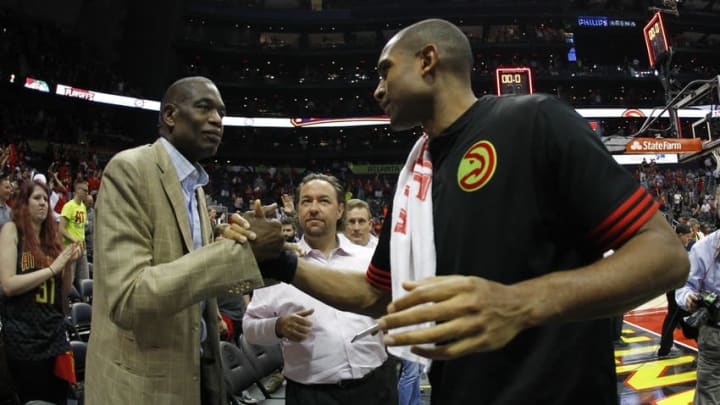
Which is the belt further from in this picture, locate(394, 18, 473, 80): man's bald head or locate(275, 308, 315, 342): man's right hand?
locate(394, 18, 473, 80): man's bald head

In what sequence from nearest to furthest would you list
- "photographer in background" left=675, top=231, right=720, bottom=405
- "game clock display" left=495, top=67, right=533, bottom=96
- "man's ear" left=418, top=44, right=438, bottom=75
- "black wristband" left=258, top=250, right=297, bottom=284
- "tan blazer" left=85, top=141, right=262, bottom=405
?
"man's ear" left=418, top=44, right=438, bottom=75, "tan blazer" left=85, top=141, right=262, bottom=405, "black wristband" left=258, top=250, right=297, bottom=284, "photographer in background" left=675, top=231, right=720, bottom=405, "game clock display" left=495, top=67, right=533, bottom=96

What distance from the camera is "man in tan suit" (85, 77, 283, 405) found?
1.56 metres

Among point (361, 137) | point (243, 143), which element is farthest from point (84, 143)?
point (361, 137)

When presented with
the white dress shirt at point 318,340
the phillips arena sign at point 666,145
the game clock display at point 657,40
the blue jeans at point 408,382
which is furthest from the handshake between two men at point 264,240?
the game clock display at point 657,40

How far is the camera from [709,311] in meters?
3.74

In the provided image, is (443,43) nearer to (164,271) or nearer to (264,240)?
(264,240)

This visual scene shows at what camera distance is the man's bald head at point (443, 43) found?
4.61 ft

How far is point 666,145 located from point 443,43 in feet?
34.4

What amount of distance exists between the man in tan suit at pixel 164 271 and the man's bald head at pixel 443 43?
689mm

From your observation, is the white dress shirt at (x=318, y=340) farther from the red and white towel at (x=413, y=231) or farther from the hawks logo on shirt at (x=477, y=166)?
the hawks logo on shirt at (x=477, y=166)

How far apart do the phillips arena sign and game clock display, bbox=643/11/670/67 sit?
124 inches

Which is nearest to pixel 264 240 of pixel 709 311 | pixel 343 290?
pixel 343 290

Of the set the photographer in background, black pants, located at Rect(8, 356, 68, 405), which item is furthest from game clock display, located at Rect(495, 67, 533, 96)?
black pants, located at Rect(8, 356, 68, 405)

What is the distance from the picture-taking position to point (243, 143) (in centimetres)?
3419
